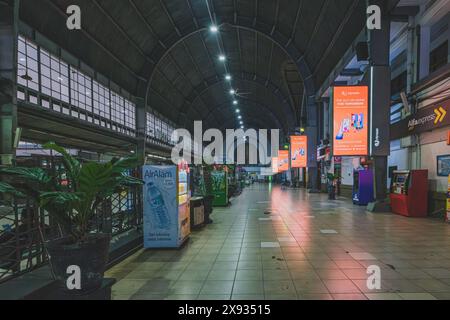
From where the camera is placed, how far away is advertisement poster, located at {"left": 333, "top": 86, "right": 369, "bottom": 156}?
10.9 meters

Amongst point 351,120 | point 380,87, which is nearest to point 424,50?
point 380,87

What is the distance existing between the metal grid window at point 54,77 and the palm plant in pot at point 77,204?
1337 centimetres

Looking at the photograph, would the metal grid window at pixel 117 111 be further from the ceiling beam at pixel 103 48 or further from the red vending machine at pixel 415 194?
the red vending machine at pixel 415 194

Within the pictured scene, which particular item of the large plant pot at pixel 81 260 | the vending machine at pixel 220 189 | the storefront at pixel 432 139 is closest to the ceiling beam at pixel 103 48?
the vending machine at pixel 220 189

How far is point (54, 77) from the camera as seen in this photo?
14.7 metres

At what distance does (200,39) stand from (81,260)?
986 inches

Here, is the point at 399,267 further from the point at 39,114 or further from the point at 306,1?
the point at 306,1

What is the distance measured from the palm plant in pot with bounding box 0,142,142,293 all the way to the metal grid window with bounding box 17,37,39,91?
12.1 m

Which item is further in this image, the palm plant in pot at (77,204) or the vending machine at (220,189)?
the vending machine at (220,189)

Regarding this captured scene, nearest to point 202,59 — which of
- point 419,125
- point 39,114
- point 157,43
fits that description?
point 157,43

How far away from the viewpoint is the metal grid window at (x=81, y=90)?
16.3 metres

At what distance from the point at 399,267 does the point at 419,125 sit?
24.4 feet

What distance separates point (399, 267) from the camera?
4.71 meters

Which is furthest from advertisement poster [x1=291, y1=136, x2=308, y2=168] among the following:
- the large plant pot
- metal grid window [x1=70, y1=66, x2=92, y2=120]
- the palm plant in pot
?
the large plant pot
